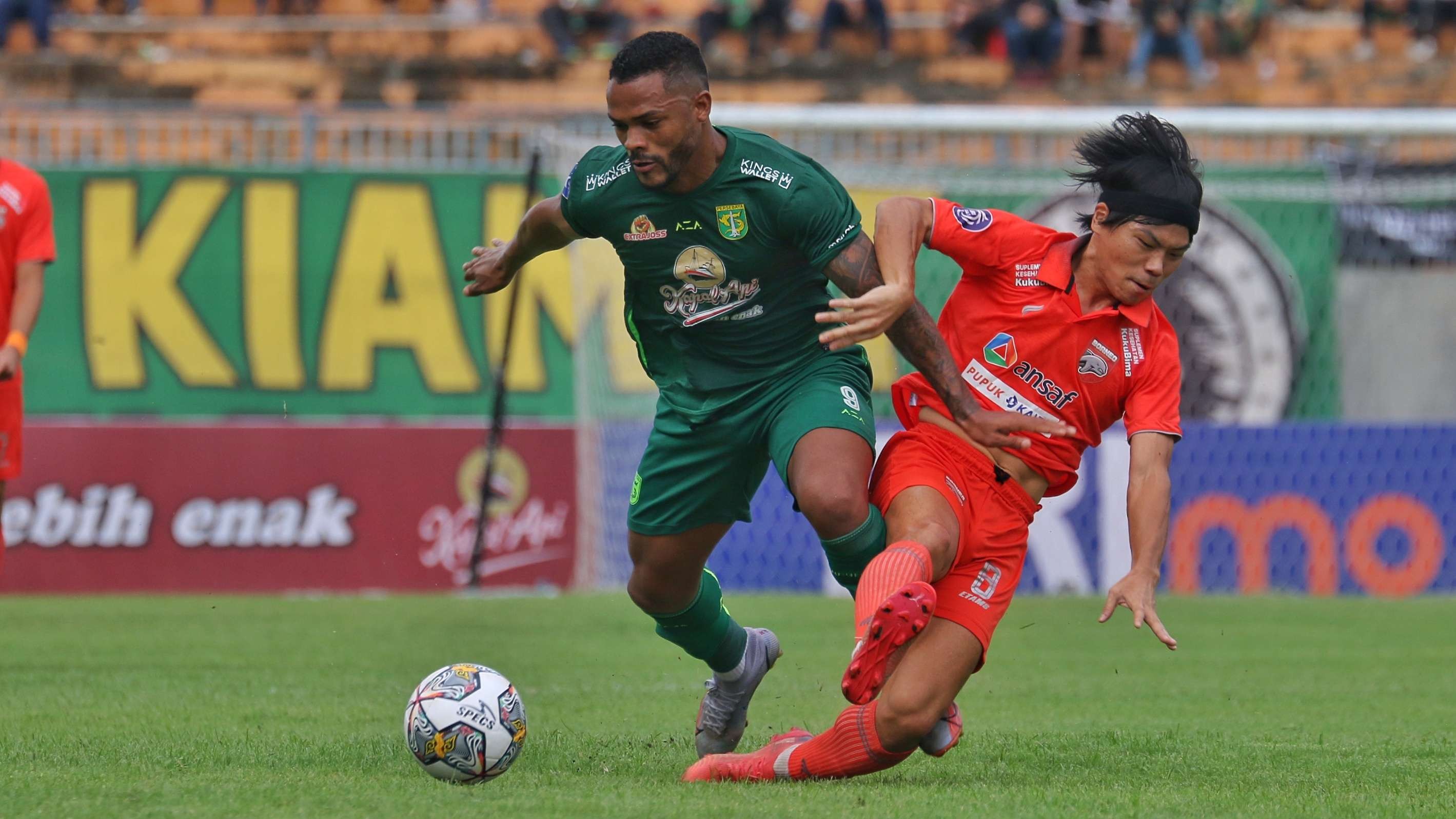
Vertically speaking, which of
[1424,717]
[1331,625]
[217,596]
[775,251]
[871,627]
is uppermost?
[775,251]

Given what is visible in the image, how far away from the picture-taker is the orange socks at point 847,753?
16.4ft

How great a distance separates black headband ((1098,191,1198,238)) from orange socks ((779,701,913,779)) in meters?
1.66

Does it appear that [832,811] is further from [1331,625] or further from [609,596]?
[609,596]

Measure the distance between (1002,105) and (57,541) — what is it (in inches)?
416

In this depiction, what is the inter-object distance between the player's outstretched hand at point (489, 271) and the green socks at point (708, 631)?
121 centimetres

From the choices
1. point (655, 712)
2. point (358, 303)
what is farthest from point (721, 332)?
point (358, 303)

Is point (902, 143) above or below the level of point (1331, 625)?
above

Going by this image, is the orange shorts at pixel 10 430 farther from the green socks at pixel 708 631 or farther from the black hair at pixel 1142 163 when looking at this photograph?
the black hair at pixel 1142 163

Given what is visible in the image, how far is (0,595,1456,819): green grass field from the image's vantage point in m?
4.54

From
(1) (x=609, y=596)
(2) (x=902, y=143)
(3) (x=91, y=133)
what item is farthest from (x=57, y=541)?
(2) (x=902, y=143)

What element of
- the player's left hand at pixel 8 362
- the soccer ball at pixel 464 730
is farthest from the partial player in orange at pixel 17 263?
the soccer ball at pixel 464 730

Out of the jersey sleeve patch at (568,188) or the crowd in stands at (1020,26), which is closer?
the jersey sleeve patch at (568,188)

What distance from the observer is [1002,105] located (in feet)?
61.5

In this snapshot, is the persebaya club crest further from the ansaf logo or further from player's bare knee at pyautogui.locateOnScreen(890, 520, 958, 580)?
player's bare knee at pyautogui.locateOnScreen(890, 520, 958, 580)
